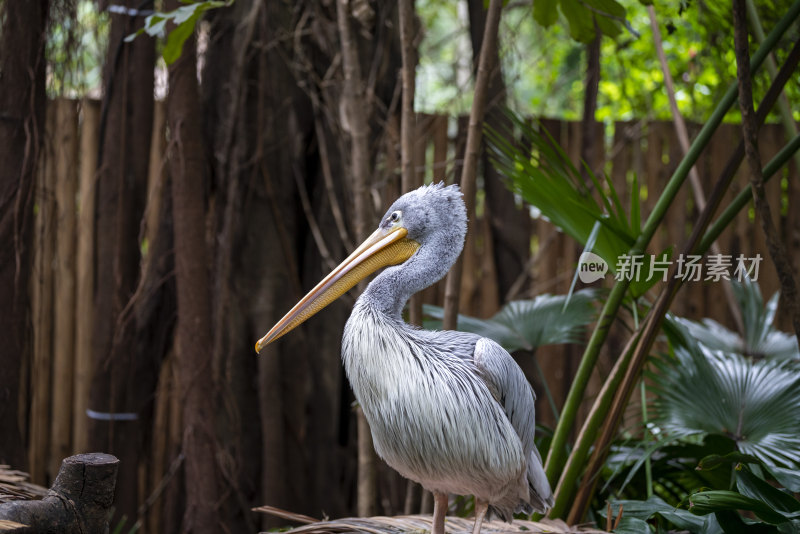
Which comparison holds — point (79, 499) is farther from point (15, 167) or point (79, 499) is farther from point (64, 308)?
point (64, 308)

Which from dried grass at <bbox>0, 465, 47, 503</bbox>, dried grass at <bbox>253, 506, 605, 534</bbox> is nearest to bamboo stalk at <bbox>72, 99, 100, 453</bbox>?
dried grass at <bbox>0, 465, 47, 503</bbox>

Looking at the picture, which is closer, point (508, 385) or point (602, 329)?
point (508, 385)

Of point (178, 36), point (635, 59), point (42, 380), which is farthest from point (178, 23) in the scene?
point (635, 59)

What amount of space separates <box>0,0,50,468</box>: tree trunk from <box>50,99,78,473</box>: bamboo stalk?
122 cm

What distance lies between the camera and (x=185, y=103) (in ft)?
8.97

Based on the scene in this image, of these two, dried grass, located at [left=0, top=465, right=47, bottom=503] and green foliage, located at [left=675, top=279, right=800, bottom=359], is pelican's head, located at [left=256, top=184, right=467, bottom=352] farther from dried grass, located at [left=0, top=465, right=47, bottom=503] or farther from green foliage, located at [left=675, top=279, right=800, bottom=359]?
green foliage, located at [left=675, top=279, right=800, bottom=359]

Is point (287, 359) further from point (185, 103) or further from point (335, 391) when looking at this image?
point (185, 103)

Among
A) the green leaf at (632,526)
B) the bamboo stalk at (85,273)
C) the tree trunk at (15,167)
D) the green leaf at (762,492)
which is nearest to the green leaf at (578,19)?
the green leaf at (762,492)

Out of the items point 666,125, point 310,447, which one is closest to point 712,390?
point 310,447

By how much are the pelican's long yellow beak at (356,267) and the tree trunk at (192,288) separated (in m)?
0.73

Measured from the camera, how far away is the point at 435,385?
186 cm

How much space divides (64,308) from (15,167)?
1.41 m

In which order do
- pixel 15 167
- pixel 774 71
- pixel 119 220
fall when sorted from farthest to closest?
pixel 119 220 → pixel 774 71 → pixel 15 167

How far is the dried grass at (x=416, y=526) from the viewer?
225cm
